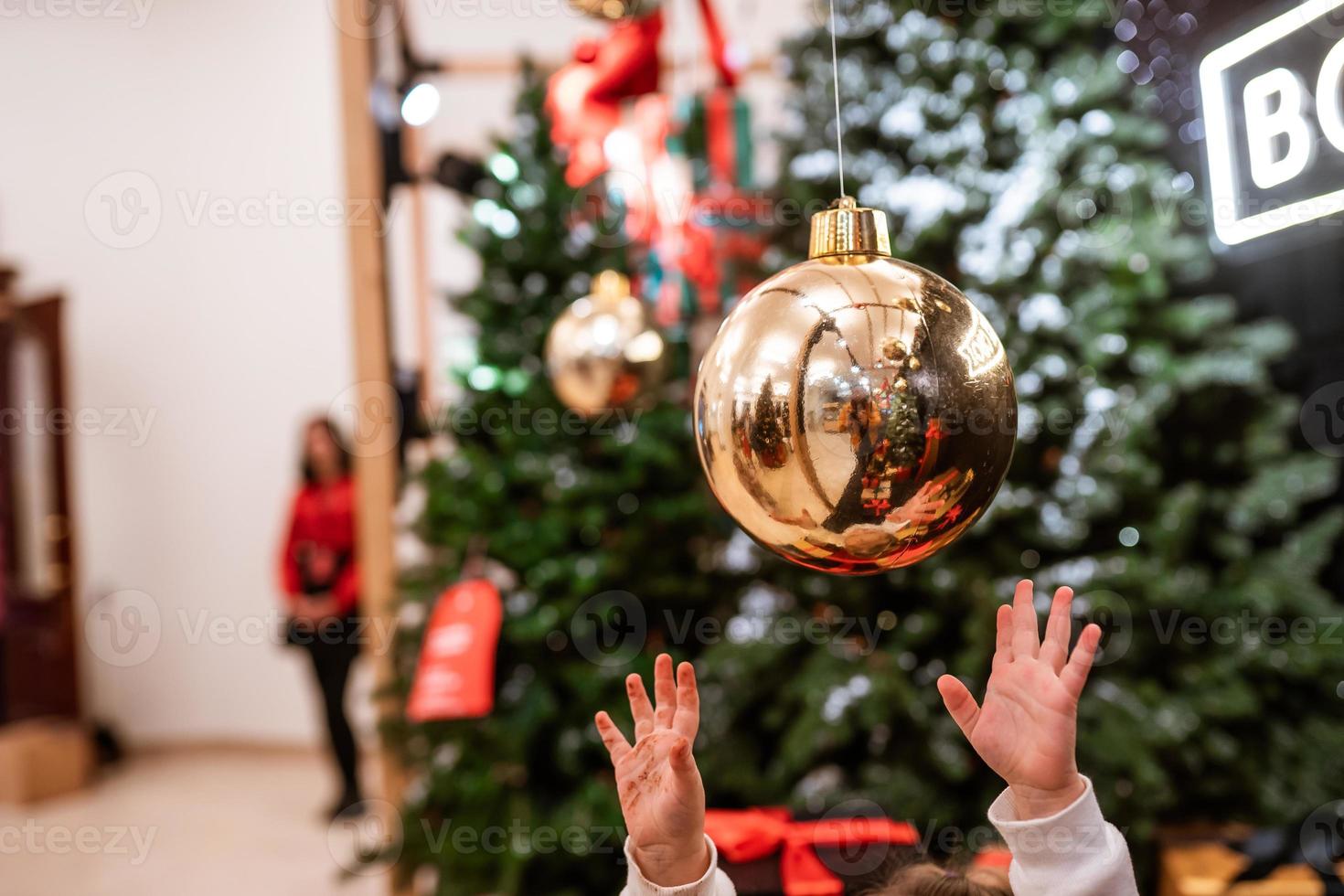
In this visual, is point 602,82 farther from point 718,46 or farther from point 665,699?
point 665,699

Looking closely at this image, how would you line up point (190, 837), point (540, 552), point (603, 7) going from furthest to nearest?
point (190, 837) < point (540, 552) < point (603, 7)

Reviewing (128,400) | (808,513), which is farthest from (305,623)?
(808,513)

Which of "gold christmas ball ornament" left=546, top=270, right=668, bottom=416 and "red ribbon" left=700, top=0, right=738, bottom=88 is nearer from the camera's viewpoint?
"gold christmas ball ornament" left=546, top=270, right=668, bottom=416

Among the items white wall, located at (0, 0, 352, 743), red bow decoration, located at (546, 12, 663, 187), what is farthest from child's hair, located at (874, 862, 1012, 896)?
white wall, located at (0, 0, 352, 743)

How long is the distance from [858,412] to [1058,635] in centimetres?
40

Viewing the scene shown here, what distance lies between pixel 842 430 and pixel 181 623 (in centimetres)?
558

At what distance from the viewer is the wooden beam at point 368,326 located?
2916 mm

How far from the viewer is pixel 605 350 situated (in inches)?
91.9

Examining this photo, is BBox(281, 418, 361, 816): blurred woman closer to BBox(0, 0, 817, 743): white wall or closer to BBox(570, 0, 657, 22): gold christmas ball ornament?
BBox(0, 0, 817, 743): white wall

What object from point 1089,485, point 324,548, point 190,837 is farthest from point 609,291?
point 190,837

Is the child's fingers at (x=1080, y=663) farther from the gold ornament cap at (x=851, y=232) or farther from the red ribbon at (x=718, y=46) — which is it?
the red ribbon at (x=718, y=46)

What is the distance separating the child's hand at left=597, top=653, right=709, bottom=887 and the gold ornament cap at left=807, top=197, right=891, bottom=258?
403 mm

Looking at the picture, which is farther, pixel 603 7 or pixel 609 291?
pixel 609 291

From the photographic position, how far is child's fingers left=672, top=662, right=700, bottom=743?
999 millimetres
